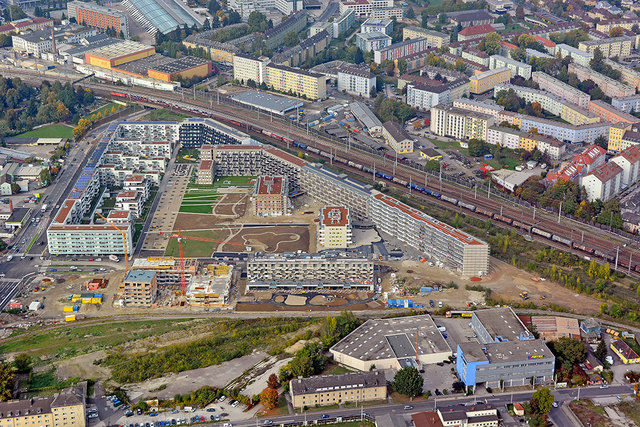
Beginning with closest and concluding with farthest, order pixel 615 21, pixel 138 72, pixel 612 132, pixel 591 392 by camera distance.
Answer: pixel 591 392 → pixel 612 132 → pixel 138 72 → pixel 615 21

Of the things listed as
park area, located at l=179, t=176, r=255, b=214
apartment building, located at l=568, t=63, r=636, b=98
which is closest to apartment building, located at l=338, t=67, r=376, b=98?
apartment building, located at l=568, t=63, r=636, b=98

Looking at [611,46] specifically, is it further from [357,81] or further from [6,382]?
[6,382]

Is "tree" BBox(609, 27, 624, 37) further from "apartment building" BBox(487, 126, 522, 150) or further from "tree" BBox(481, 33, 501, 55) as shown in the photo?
"apartment building" BBox(487, 126, 522, 150)

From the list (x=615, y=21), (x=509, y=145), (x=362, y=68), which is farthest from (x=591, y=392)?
(x=615, y=21)

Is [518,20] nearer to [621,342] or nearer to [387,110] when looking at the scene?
[387,110]

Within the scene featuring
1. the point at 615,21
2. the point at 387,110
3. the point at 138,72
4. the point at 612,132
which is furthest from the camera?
the point at 615,21

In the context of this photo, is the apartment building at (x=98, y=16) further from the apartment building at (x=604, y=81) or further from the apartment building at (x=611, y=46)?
the apartment building at (x=611, y=46)
